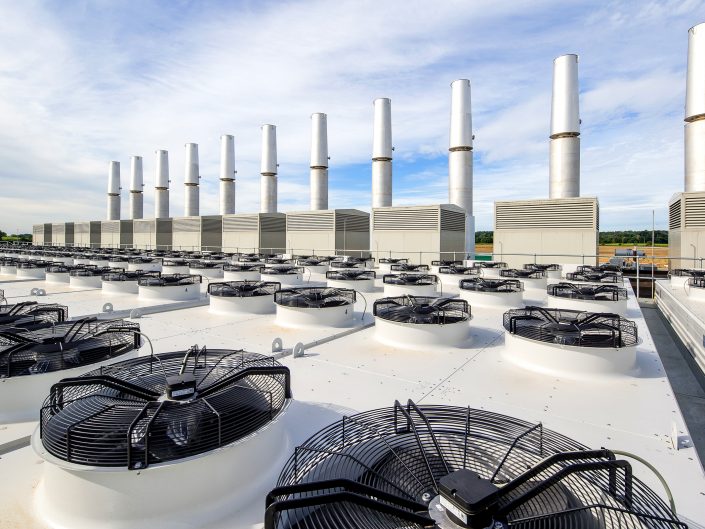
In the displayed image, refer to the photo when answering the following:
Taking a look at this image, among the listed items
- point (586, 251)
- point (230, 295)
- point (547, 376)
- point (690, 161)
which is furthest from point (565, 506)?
point (690, 161)

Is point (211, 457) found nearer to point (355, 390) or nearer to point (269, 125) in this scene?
point (355, 390)

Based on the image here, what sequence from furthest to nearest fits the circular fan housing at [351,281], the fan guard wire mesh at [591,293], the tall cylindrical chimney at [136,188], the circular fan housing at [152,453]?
the tall cylindrical chimney at [136,188] → the circular fan housing at [351,281] → the fan guard wire mesh at [591,293] → the circular fan housing at [152,453]

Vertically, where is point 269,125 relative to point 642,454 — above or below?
above

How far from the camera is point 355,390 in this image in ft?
20.7

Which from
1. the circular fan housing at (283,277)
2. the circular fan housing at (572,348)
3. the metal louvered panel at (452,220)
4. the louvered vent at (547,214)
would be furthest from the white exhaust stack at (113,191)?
the circular fan housing at (572,348)

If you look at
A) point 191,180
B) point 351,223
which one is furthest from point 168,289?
point 191,180

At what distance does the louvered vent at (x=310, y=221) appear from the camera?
105 ft

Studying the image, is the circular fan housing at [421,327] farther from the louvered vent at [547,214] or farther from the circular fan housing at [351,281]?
the louvered vent at [547,214]

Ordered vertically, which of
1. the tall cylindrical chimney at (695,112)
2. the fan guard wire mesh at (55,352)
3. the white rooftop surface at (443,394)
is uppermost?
the tall cylindrical chimney at (695,112)

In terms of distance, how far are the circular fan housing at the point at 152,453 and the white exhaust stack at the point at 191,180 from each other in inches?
2102

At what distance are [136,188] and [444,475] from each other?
6724 centimetres

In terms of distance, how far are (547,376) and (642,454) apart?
247cm

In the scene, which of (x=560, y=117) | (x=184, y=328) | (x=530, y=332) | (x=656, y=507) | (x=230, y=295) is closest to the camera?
(x=656, y=507)

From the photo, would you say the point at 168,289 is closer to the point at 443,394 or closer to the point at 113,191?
the point at 443,394
